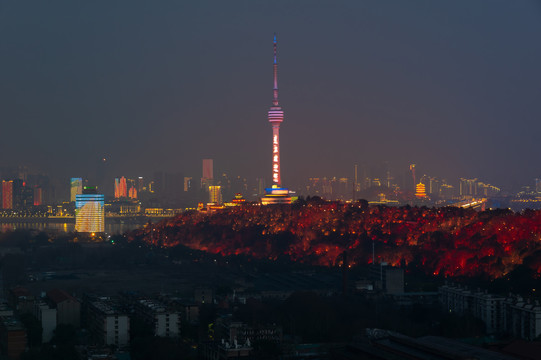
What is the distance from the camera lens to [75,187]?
301ft

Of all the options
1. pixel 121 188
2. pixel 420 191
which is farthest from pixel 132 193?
pixel 420 191

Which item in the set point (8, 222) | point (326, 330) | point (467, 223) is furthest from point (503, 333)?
point (8, 222)

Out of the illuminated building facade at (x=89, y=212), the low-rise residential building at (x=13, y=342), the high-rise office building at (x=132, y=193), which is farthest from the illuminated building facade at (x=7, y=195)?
the low-rise residential building at (x=13, y=342)

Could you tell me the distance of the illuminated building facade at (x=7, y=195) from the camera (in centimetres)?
8346

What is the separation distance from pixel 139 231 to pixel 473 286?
3402 cm

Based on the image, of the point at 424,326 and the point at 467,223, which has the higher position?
the point at 467,223

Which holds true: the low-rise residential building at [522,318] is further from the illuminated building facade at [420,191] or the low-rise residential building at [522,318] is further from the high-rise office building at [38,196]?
the high-rise office building at [38,196]

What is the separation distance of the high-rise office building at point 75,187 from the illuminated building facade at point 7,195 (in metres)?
7.03

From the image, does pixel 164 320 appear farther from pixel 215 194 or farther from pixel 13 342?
pixel 215 194

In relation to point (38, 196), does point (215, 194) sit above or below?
above

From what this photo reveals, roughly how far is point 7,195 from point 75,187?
8.63 m

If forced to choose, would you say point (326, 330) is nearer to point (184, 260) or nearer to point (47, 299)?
point (47, 299)

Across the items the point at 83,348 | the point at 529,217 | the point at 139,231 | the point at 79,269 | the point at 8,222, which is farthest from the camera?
the point at 8,222

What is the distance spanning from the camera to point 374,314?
2169 centimetres
